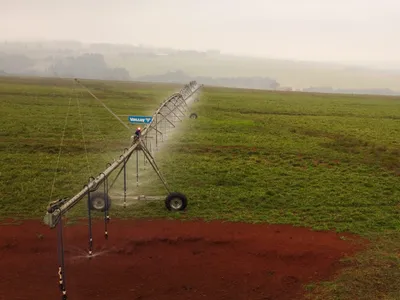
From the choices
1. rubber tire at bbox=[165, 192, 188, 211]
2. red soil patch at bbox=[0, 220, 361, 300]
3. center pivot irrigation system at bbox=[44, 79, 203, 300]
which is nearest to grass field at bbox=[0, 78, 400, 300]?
rubber tire at bbox=[165, 192, 188, 211]

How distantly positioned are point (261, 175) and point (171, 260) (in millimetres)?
10635

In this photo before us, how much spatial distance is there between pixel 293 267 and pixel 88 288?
6129 mm

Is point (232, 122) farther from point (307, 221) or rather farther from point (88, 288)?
point (88, 288)

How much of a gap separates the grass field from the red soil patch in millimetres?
952

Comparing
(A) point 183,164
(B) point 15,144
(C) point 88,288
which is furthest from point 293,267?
(B) point 15,144

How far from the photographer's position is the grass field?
14.4m

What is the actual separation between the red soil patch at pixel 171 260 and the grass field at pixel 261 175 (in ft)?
3.12

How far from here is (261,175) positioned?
21.6m

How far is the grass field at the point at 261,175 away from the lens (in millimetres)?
14438

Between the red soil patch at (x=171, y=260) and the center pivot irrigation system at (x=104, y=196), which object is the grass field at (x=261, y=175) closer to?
the center pivot irrigation system at (x=104, y=196)

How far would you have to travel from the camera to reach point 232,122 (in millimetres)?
41812

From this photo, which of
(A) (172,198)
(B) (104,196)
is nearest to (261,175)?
(A) (172,198)

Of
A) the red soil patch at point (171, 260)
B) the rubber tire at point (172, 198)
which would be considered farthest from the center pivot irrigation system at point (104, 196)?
the red soil patch at point (171, 260)

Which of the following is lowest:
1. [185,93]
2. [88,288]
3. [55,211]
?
[88,288]
